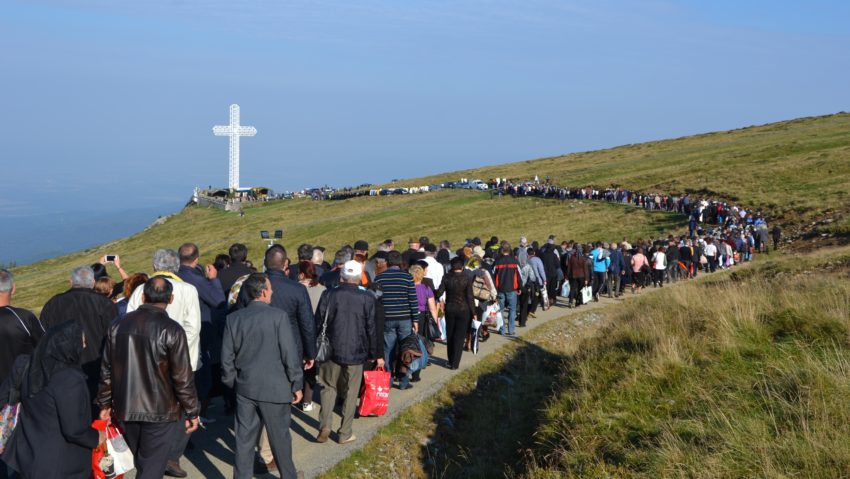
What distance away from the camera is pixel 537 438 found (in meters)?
8.20

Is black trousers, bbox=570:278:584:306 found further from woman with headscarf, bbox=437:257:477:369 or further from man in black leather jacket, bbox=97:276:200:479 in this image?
man in black leather jacket, bbox=97:276:200:479

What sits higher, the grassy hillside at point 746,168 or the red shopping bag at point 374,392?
the grassy hillside at point 746,168

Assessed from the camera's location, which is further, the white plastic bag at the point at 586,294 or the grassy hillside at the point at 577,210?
the grassy hillside at the point at 577,210

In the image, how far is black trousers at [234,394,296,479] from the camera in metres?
6.68

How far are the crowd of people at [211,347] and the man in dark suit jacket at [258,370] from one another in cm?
1

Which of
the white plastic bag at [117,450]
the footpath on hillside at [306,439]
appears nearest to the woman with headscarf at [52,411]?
the white plastic bag at [117,450]

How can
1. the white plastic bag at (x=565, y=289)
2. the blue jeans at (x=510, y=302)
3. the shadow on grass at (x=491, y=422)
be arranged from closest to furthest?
the shadow on grass at (x=491, y=422)
the blue jeans at (x=510, y=302)
the white plastic bag at (x=565, y=289)

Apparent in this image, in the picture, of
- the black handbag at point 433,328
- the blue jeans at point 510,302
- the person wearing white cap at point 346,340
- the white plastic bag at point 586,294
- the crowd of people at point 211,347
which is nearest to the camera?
the crowd of people at point 211,347

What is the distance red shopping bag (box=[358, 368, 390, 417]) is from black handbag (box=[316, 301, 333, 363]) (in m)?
0.82

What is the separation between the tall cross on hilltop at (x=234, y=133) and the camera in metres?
120

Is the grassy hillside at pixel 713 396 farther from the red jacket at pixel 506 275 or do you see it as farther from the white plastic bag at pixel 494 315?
the red jacket at pixel 506 275

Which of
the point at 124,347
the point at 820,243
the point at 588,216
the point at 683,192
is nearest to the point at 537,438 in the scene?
the point at 124,347

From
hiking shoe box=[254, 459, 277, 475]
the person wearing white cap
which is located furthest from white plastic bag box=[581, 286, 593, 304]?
hiking shoe box=[254, 459, 277, 475]

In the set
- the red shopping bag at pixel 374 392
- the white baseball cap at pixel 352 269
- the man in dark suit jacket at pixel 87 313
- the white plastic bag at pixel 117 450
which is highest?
the white baseball cap at pixel 352 269
